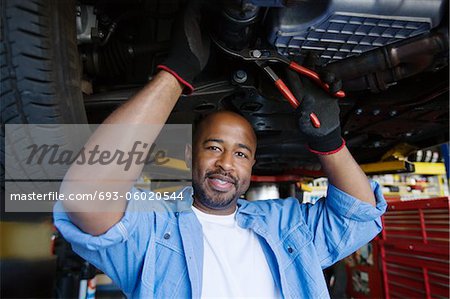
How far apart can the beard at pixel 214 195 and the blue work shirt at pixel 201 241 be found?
3cm

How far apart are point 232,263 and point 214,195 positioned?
0.61 feet

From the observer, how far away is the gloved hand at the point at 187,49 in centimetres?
74

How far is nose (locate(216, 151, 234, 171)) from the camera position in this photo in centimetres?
98

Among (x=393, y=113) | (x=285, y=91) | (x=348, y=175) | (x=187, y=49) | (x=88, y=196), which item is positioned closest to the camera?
(x=88, y=196)

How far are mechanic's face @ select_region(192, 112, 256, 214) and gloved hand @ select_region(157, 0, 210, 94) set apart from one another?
10.8 inches

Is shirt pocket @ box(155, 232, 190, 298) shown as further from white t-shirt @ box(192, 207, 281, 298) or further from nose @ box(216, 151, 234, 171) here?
nose @ box(216, 151, 234, 171)

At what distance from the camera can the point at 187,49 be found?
758mm

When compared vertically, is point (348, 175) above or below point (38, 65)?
below

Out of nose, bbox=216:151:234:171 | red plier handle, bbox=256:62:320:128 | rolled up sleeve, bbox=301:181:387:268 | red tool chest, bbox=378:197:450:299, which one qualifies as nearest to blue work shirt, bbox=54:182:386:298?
rolled up sleeve, bbox=301:181:387:268

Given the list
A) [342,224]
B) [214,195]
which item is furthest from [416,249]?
[214,195]

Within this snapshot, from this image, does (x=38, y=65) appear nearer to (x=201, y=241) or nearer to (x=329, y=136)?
(x=201, y=241)

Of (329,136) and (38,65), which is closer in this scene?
(38,65)

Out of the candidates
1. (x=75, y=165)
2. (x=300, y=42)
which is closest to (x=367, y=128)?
(x=300, y=42)

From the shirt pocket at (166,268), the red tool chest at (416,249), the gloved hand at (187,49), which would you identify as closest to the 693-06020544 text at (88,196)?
the shirt pocket at (166,268)
